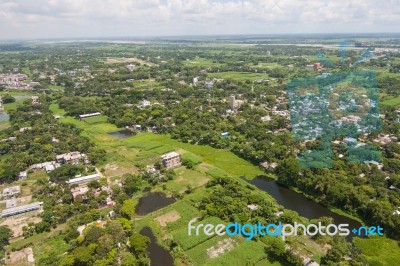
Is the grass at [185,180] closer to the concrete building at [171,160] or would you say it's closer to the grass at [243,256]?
the concrete building at [171,160]

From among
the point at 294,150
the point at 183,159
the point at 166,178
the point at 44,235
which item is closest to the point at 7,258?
the point at 44,235

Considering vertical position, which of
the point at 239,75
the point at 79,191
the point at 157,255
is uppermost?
the point at 239,75

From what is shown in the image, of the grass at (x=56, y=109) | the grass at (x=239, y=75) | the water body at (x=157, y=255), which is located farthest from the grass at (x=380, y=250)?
the grass at (x=239, y=75)

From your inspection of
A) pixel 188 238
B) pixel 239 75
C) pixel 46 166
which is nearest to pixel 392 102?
pixel 239 75

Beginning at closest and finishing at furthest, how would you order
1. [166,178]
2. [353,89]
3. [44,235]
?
1. [44,235]
2. [166,178]
3. [353,89]

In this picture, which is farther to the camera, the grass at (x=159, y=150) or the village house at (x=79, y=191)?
the grass at (x=159, y=150)

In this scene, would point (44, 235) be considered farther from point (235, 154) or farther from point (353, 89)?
point (353, 89)

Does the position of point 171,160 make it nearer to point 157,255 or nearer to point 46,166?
point 157,255
